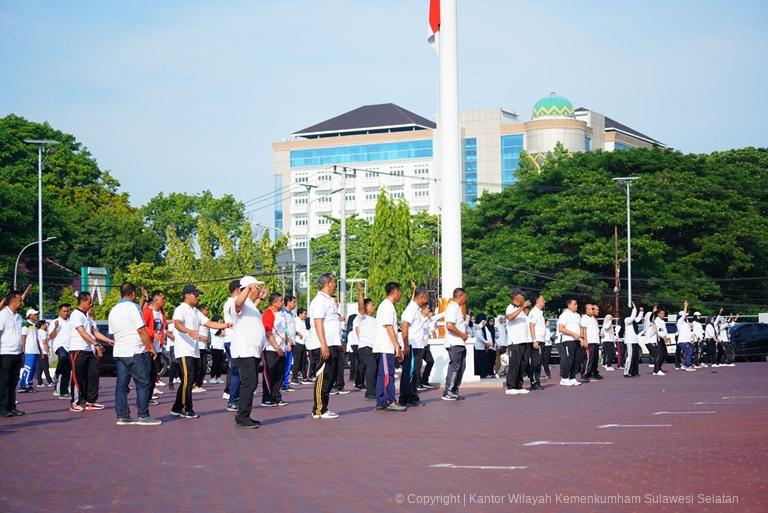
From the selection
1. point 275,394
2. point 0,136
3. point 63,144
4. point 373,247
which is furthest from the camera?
point 63,144

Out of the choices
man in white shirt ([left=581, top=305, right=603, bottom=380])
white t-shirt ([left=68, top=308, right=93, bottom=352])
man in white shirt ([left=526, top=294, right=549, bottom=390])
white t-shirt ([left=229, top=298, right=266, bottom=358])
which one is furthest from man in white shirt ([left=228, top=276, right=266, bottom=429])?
man in white shirt ([left=581, top=305, right=603, bottom=380])

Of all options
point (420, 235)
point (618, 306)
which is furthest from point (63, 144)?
point (618, 306)

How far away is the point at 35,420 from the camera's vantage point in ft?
54.6

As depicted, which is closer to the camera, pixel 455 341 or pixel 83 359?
pixel 83 359

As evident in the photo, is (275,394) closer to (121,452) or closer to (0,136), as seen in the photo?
(121,452)

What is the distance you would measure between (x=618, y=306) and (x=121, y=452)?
50660mm

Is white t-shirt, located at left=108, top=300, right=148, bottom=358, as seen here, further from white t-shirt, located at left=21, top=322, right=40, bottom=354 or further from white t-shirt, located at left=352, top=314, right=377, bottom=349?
white t-shirt, located at left=21, top=322, right=40, bottom=354

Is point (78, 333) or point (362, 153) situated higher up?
point (362, 153)

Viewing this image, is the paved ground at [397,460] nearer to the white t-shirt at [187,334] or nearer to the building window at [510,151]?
the white t-shirt at [187,334]

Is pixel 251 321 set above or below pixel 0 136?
below

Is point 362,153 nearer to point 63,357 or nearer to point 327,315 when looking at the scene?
point 63,357

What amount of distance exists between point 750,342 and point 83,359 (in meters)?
30.6

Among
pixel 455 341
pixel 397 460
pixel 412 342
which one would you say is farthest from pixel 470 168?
pixel 397 460

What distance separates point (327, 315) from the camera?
691 inches
